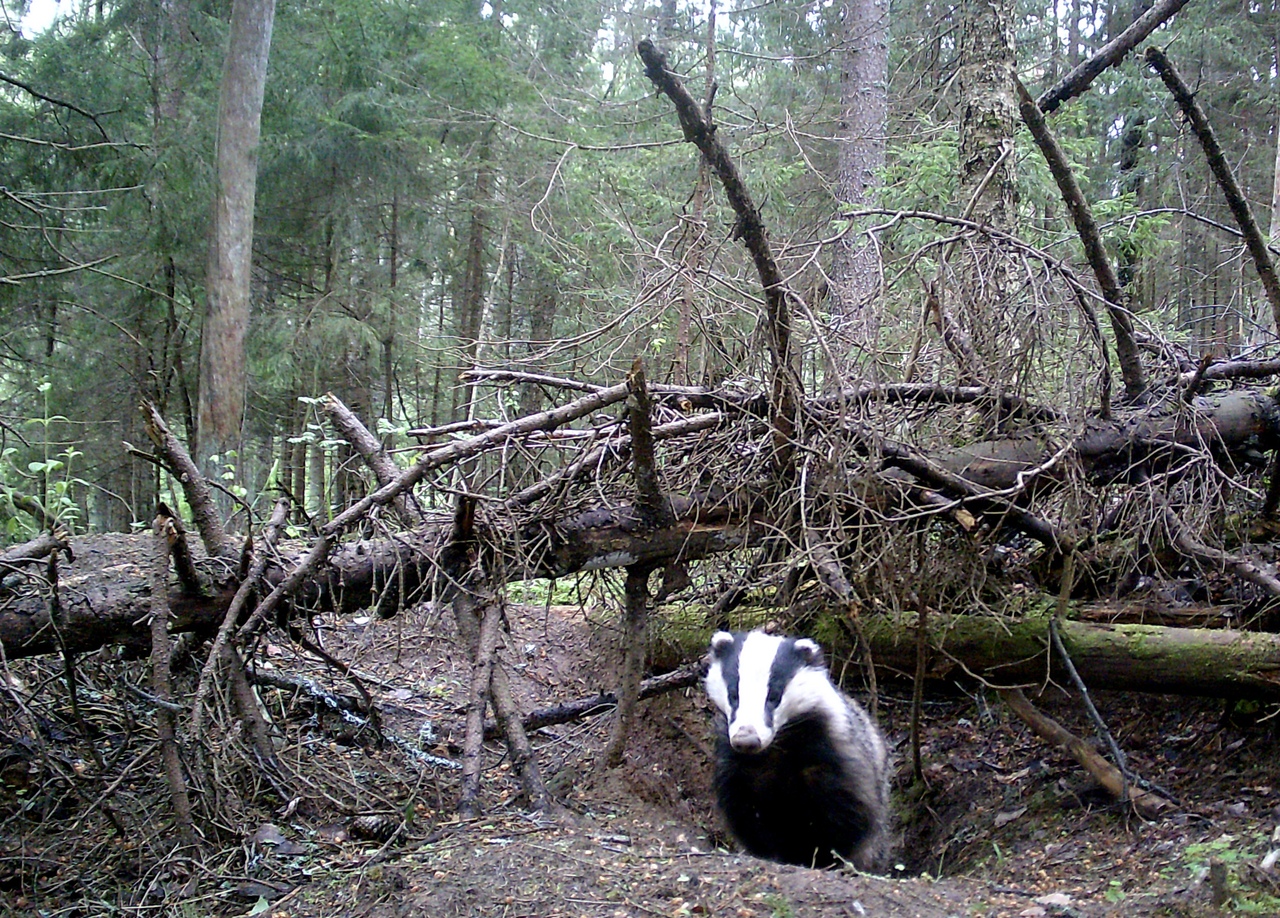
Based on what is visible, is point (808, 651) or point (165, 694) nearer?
point (165, 694)

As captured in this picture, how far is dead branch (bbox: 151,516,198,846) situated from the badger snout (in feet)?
6.28

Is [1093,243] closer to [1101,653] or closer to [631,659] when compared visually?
[1101,653]

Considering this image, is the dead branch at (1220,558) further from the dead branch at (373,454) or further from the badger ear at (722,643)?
the dead branch at (373,454)

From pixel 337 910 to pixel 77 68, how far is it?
10076 millimetres

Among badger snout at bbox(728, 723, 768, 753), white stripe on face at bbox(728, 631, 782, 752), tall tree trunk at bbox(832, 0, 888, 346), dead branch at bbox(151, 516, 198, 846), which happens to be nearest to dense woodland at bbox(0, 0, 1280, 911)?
dead branch at bbox(151, 516, 198, 846)

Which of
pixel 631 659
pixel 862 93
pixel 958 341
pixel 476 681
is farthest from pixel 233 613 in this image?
pixel 862 93

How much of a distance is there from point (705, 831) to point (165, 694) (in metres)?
2.67

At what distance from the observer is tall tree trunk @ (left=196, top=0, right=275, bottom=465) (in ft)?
29.1

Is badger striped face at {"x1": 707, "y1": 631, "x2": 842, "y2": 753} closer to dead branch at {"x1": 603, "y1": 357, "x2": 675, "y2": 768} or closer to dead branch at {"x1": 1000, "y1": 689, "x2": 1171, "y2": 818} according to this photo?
dead branch at {"x1": 603, "y1": 357, "x2": 675, "y2": 768}

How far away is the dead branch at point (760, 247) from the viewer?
2.91 metres

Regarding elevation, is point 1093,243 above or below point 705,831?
above

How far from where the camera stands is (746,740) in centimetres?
336

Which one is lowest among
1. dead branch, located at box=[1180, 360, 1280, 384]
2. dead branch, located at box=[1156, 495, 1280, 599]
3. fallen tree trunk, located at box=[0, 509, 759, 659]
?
fallen tree trunk, located at box=[0, 509, 759, 659]

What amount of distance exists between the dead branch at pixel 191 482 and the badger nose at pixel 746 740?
2.11 m
